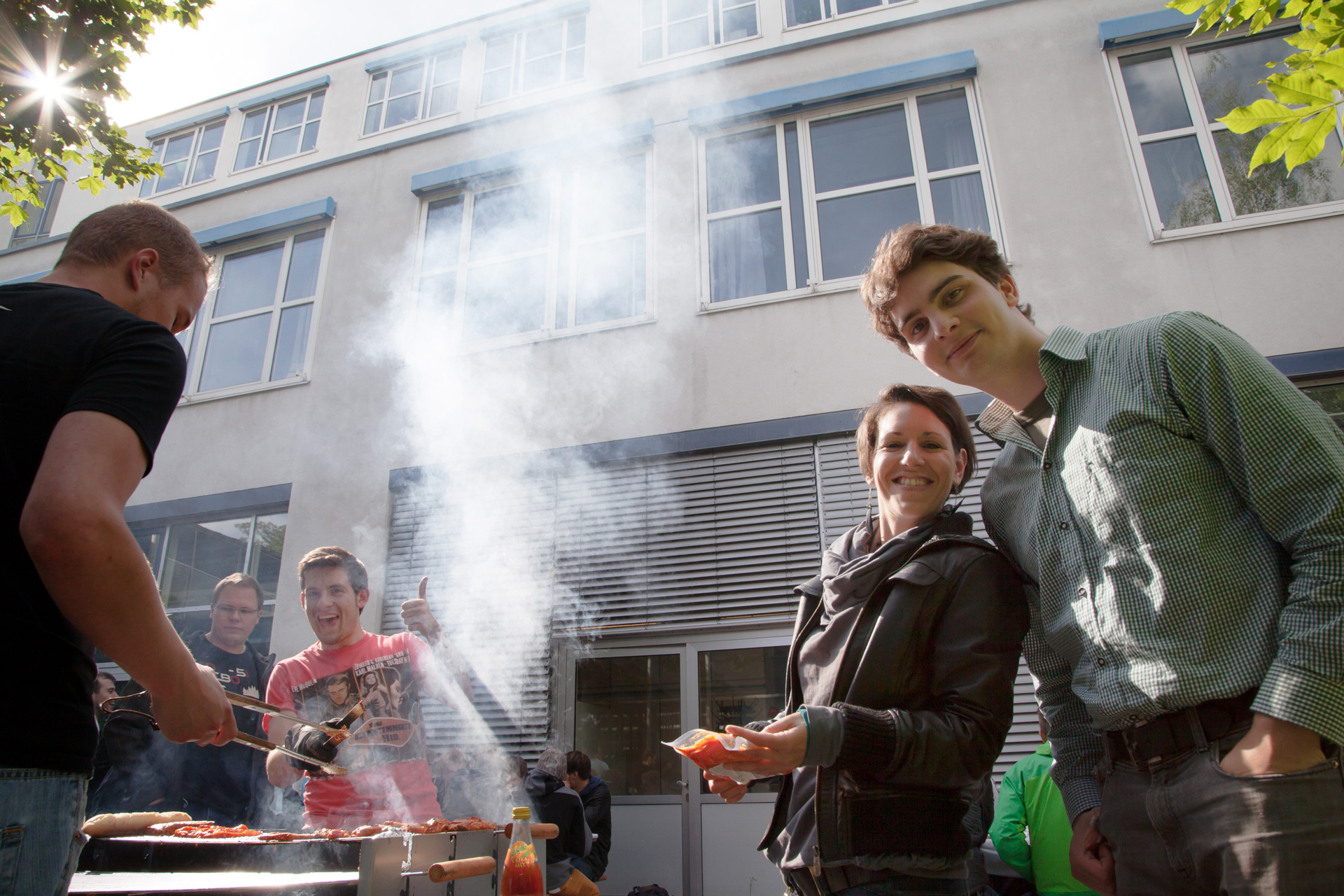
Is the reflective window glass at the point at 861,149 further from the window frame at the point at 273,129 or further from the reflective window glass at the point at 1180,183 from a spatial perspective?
the window frame at the point at 273,129

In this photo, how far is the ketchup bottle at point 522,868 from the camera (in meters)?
2.75

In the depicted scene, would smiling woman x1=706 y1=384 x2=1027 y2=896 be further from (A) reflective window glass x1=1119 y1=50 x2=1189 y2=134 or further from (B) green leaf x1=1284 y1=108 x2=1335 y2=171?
(A) reflective window glass x1=1119 y1=50 x2=1189 y2=134

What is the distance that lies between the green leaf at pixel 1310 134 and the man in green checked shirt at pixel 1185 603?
1.44 m

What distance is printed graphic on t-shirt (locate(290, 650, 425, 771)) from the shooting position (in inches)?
149

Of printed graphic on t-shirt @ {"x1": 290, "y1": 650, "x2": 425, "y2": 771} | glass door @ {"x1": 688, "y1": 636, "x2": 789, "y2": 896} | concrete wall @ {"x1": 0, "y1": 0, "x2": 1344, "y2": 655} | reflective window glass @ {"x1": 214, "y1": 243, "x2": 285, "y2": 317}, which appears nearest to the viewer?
printed graphic on t-shirt @ {"x1": 290, "y1": 650, "x2": 425, "y2": 771}

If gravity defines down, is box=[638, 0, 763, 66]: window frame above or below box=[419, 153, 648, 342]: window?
above

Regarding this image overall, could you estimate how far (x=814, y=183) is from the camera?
768 centimetres

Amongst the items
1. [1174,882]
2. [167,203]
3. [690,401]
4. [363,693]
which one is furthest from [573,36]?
[1174,882]

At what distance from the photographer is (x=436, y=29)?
389 inches

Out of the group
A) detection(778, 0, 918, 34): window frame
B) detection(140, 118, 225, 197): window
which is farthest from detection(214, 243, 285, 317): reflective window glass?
detection(778, 0, 918, 34): window frame

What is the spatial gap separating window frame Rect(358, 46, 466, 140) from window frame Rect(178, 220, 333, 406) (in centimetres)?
171

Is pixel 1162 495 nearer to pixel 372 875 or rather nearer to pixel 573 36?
pixel 372 875

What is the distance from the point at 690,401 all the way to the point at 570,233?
274 cm

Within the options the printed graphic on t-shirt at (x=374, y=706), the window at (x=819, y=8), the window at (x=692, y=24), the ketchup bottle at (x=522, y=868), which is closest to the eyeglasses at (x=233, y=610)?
the printed graphic on t-shirt at (x=374, y=706)
